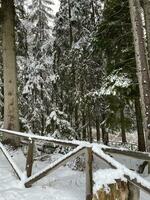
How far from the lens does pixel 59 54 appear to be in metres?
24.3

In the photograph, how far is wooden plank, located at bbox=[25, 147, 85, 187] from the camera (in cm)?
554

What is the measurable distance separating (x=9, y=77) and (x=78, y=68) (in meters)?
9.43

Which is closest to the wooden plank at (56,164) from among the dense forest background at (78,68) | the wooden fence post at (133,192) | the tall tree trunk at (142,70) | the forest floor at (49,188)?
the forest floor at (49,188)

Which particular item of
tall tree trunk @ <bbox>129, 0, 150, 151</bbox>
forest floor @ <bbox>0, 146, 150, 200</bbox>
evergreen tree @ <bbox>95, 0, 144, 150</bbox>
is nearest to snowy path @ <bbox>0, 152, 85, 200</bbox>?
forest floor @ <bbox>0, 146, 150, 200</bbox>

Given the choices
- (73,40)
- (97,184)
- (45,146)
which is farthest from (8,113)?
(73,40)

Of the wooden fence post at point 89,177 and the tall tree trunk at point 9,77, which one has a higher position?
the tall tree trunk at point 9,77

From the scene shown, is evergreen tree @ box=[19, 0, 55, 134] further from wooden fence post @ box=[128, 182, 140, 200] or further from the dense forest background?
wooden fence post @ box=[128, 182, 140, 200]

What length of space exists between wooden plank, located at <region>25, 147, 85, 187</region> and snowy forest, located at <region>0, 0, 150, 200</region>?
2 cm

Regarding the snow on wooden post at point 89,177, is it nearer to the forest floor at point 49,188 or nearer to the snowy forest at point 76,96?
the snowy forest at point 76,96

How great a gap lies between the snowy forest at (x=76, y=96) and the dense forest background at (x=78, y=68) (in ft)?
0.18

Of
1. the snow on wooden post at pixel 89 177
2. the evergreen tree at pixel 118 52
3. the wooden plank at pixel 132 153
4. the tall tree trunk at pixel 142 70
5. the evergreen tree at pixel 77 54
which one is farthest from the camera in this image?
the evergreen tree at pixel 77 54

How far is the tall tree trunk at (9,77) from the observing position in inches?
488

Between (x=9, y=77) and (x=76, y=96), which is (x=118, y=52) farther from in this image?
(x=76, y=96)

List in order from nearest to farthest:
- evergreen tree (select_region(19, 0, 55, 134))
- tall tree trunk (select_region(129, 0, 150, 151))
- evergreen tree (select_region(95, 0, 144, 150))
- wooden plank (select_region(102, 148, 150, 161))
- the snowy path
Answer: wooden plank (select_region(102, 148, 150, 161)) < the snowy path < tall tree trunk (select_region(129, 0, 150, 151)) < evergreen tree (select_region(95, 0, 144, 150)) < evergreen tree (select_region(19, 0, 55, 134))
